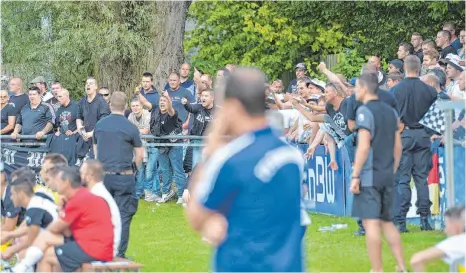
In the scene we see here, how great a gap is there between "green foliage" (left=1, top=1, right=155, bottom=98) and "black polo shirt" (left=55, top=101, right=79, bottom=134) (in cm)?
582

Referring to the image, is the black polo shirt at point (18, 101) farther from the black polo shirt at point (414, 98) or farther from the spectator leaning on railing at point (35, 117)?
the black polo shirt at point (414, 98)

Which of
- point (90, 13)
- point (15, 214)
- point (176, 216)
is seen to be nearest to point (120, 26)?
point (90, 13)

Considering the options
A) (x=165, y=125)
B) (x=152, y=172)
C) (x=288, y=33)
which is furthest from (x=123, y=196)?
(x=288, y=33)

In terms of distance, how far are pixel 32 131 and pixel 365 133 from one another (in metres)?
9.84

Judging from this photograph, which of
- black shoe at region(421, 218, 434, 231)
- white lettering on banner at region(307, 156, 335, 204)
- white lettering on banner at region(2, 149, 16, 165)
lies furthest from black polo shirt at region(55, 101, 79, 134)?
black shoe at region(421, 218, 434, 231)

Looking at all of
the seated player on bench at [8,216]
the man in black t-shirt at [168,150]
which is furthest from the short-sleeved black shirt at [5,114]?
the seated player on bench at [8,216]

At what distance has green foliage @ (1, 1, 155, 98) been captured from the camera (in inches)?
988

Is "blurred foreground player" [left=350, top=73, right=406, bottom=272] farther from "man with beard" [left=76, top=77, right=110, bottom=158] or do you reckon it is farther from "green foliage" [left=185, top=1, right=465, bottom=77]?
"green foliage" [left=185, top=1, right=465, bottom=77]

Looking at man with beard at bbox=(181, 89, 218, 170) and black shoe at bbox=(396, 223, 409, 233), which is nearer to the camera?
black shoe at bbox=(396, 223, 409, 233)

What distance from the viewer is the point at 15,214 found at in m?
11.9

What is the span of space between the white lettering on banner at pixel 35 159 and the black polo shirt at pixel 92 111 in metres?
1.07

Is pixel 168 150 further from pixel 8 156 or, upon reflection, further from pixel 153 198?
pixel 8 156

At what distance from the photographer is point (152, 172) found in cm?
1948

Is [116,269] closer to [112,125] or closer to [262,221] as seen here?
[112,125]
